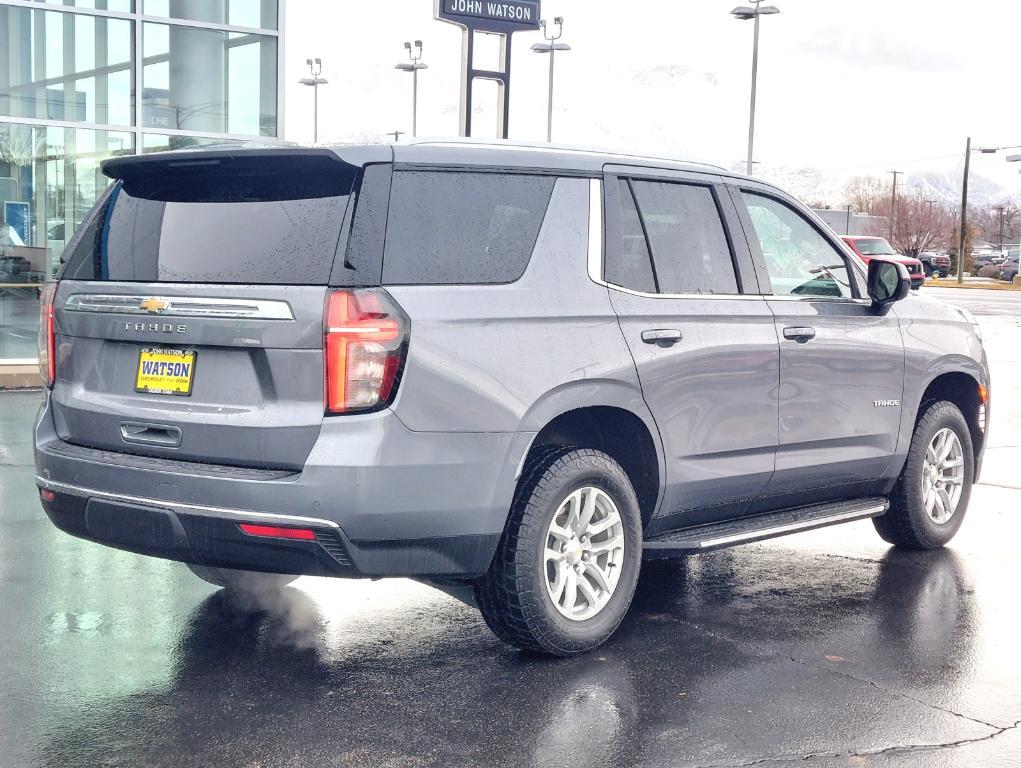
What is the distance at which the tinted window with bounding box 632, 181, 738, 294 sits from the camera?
5.54m

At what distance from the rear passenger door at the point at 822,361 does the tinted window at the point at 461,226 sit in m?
1.35

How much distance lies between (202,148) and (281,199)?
44 centimetres

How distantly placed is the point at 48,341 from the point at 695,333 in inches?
101

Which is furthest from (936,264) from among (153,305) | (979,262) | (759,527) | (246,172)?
(153,305)

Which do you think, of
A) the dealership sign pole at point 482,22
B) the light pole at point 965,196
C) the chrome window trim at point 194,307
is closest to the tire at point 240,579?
the chrome window trim at point 194,307

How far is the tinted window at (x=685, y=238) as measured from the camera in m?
5.54

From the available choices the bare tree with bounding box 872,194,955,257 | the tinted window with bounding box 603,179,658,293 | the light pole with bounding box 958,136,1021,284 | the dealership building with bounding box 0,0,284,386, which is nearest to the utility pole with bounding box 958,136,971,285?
the light pole with bounding box 958,136,1021,284

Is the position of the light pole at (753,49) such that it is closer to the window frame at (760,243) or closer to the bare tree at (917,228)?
the window frame at (760,243)

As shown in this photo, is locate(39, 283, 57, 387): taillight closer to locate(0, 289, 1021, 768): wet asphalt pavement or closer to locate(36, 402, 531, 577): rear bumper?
locate(36, 402, 531, 577): rear bumper

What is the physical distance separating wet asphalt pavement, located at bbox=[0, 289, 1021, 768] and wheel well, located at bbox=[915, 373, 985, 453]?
788 millimetres

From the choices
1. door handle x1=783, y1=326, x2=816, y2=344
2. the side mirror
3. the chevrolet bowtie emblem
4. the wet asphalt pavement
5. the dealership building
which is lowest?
the wet asphalt pavement

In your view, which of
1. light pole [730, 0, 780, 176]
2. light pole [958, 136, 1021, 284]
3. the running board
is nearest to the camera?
the running board

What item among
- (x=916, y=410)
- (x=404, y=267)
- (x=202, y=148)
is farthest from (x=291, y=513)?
(x=916, y=410)

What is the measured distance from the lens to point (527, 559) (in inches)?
192
